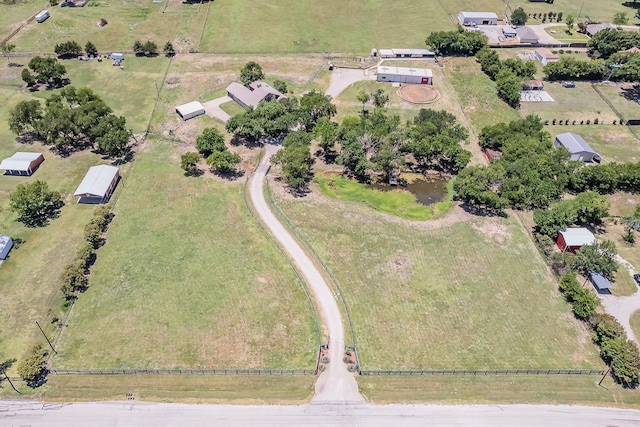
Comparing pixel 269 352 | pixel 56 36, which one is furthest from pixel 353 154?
pixel 56 36

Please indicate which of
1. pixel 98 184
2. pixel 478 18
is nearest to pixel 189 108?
pixel 98 184

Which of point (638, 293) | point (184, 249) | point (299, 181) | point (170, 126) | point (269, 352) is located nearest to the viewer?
→ point (269, 352)

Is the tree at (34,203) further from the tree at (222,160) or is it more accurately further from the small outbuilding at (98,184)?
the tree at (222,160)

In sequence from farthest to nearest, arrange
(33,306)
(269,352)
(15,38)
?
(15,38) < (33,306) < (269,352)

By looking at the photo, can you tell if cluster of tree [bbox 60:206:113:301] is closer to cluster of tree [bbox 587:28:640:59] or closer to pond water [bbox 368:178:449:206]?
pond water [bbox 368:178:449:206]

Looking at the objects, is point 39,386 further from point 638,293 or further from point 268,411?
point 638,293

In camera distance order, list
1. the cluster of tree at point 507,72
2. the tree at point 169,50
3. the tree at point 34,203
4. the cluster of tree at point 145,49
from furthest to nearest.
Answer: the tree at point 169,50
the cluster of tree at point 145,49
the cluster of tree at point 507,72
the tree at point 34,203

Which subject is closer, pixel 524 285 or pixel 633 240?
pixel 524 285

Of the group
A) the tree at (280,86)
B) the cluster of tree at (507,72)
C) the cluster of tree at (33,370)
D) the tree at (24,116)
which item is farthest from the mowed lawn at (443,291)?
the tree at (24,116)
